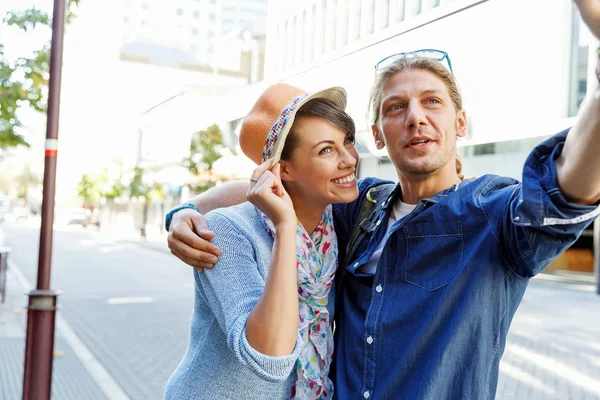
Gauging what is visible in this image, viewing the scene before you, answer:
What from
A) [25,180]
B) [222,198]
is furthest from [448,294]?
[25,180]

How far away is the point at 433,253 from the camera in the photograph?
73.0 inches

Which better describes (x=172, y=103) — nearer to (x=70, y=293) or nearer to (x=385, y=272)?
(x=70, y=293)

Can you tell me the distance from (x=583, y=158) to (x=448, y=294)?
20.1 inches

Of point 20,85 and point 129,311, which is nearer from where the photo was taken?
point 20,85

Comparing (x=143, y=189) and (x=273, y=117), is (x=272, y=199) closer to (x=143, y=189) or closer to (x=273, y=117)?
(x=273, y=117)

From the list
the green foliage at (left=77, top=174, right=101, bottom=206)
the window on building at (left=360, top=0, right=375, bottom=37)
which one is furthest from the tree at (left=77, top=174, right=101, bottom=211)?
the window on building at (left=360, top=0, right=375, bottom=37)

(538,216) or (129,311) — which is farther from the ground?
(538,216)

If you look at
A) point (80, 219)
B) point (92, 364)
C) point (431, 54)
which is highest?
point (431, 54)

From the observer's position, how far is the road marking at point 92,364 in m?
6.75

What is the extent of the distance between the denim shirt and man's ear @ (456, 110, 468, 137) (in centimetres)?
29

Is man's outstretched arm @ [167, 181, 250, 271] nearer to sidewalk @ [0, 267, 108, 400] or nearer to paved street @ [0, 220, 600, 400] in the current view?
sidewalk @ [0, 267, 108, 400]

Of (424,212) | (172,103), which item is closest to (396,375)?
(424,212)

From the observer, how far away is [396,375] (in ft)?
6.00

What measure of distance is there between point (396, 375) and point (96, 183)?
5498 cm
